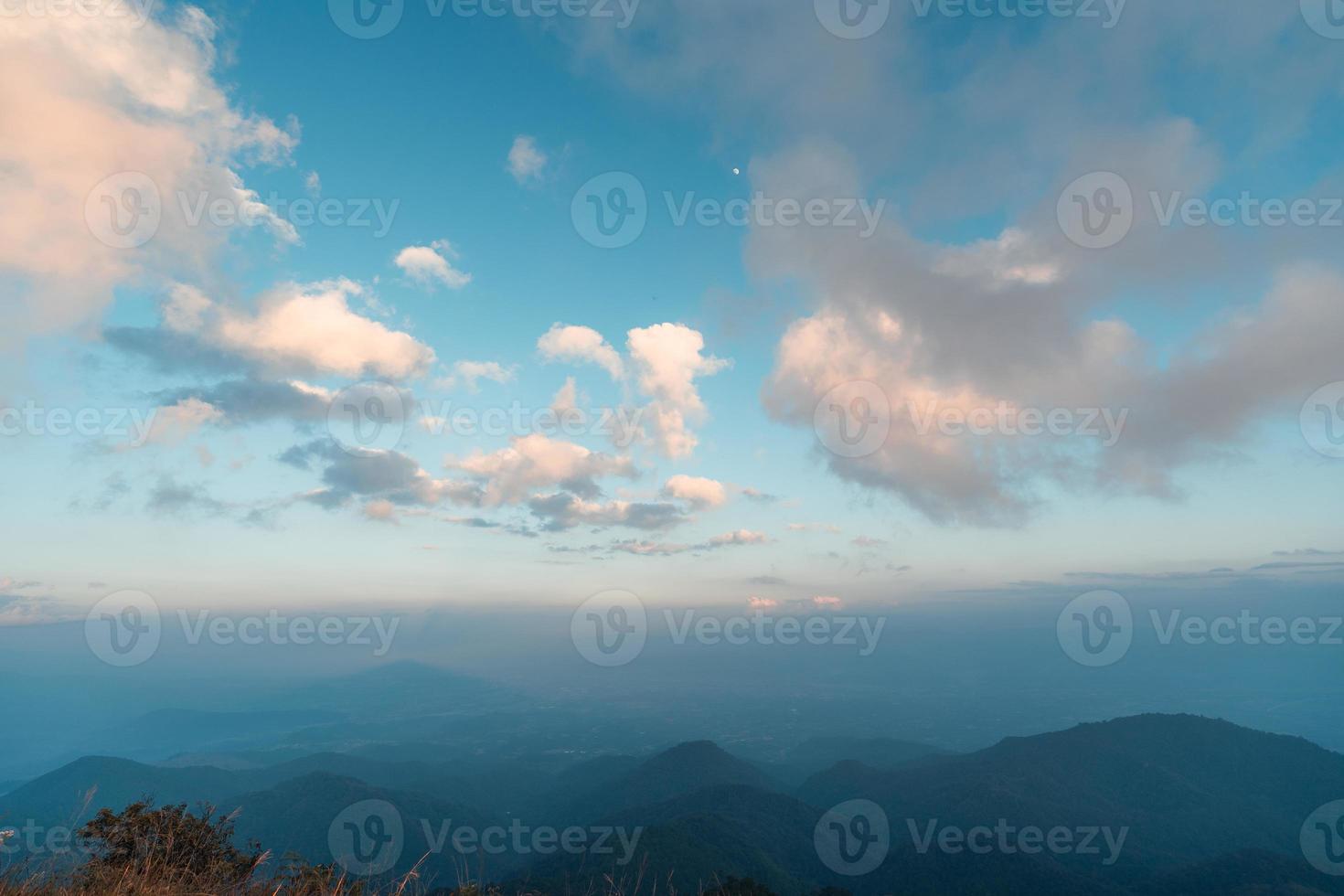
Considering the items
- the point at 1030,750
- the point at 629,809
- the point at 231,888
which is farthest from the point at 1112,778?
the point at 231,888

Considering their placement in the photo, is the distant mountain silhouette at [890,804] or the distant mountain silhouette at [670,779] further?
the distant mountain silhouette at [670,779]

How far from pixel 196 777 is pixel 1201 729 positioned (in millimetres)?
297513

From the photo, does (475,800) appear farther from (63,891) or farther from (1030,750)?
(63,891)

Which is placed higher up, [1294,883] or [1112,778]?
[1294,883]

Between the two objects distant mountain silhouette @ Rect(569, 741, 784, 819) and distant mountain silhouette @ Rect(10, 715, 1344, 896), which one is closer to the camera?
distant mountain silhouette @ Rect(10, 715, 1344, 896)

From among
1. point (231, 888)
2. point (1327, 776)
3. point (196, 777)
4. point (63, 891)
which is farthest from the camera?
point (196, 777)

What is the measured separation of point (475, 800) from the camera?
14575cm

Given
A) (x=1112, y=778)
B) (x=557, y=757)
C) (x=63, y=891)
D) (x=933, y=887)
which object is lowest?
(x=557, y=757)

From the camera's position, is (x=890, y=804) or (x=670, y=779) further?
(x=670, y=779)

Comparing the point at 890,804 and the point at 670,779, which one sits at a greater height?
the point at 890,804

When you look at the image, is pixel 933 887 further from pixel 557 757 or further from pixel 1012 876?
pixel 557 757

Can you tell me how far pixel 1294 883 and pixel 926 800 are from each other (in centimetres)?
5738

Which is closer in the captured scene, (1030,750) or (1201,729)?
(1030,750)

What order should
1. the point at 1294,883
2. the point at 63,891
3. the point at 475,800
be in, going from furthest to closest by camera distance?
the point at 475,800 < the point at 1294,883 < the point at 63,891
